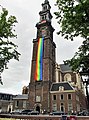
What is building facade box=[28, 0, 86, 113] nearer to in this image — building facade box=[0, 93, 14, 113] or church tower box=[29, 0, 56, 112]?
church tower box=[29, 0, 56, 112]

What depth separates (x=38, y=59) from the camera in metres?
60.8

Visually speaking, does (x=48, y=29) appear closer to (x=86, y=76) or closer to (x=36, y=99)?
(x=36, y=99)

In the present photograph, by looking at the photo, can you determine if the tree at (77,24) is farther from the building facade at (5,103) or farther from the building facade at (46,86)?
the building facade at (5,103)

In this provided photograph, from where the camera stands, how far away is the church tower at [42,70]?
180ft

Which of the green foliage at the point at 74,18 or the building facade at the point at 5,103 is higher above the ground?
the green foliage at the point at 74,18

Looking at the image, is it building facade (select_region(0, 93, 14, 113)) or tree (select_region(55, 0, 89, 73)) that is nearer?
tree (select_region(55, 0, 89, 73))

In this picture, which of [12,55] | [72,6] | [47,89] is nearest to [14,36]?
[12,55]

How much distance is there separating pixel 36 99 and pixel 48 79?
26.2ft

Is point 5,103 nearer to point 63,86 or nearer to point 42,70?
point 42,70

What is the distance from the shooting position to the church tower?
5472 centimetres

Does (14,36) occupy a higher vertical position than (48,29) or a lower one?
lower

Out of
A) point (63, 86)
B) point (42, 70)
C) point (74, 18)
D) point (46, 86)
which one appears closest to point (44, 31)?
point (42, 70)

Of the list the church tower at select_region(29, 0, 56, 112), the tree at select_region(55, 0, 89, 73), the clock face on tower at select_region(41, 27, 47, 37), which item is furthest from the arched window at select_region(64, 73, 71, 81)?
the tree at select_region(55, 0, 89, 73)

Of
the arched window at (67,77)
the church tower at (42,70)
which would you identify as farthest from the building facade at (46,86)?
the arched window at (67,77)
